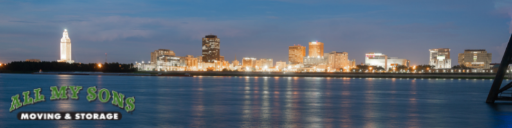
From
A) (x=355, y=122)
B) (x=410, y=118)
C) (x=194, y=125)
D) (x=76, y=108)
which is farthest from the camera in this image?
(x=76, y=108)

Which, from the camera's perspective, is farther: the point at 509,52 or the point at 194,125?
the point at 509,52

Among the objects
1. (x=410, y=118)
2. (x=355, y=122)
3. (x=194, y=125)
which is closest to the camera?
(x=194, y=125)

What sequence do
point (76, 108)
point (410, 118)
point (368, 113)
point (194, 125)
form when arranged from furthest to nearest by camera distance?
point (76, 108) → point (368, 113) → point (410, 118) → point (194, 125)

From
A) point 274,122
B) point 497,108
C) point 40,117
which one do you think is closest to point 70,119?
point 40,117

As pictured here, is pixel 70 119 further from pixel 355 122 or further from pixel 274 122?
pixel 355 122

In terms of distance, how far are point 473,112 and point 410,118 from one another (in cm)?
690

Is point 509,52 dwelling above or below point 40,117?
above

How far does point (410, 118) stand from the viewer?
24719 millimetres

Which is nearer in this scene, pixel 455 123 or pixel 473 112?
pixel 455 123

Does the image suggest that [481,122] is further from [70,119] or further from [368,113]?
[70,119]

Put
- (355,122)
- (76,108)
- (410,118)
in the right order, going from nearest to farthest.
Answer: (355,122), (410,118), (76,108)

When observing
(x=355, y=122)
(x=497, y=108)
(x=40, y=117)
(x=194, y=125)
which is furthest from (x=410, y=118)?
(x=40, y=117)

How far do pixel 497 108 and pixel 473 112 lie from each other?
2.66 metres

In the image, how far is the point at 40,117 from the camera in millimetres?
23156
